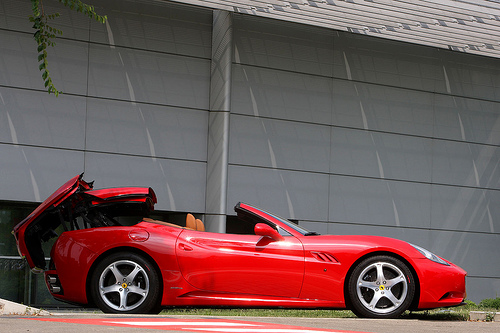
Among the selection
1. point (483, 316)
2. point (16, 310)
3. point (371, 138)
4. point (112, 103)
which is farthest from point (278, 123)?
point (16, 310)

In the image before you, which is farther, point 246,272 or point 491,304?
point 491,304

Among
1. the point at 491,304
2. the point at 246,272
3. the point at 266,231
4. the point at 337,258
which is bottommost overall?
the point at 491,304

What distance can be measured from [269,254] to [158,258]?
1127 millimetres

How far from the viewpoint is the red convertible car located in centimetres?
722

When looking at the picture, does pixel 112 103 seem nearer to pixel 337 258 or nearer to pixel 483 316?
pixel 337 258

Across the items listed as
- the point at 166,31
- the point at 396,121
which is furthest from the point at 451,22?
the point at 166,31

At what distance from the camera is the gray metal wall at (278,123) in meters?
13.7

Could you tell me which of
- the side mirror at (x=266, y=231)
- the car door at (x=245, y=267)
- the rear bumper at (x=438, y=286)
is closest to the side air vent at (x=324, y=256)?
the car door at (x=245, y=267)

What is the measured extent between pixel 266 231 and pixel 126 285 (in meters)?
1.53

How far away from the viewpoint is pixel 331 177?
15734 mm

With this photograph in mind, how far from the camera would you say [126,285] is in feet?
24.0

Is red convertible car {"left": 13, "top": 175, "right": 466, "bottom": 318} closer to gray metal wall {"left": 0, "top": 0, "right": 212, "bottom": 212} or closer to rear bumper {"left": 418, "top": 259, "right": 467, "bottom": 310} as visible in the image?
rear bumper {"left": 418, "top": 259, "right": 467, "bottom": 310}

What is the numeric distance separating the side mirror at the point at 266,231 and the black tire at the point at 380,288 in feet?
2.78

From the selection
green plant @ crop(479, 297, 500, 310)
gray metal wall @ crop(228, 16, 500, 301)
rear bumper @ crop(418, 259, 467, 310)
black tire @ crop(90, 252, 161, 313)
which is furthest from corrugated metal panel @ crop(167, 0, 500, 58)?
black tire @ crop(90, 252, 161, 313)
